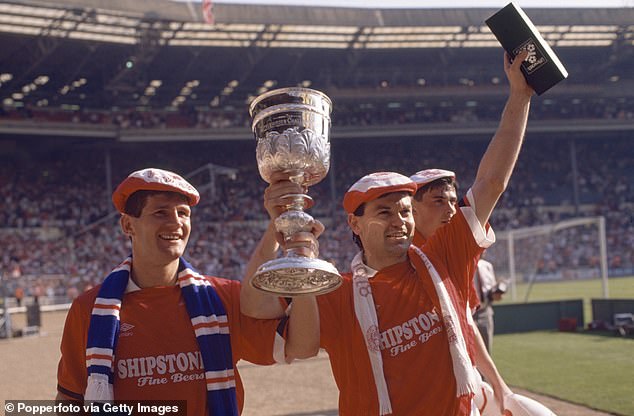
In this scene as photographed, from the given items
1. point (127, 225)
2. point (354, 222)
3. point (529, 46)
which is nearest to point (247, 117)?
point (354, 222)

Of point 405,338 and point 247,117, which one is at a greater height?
point 247,117

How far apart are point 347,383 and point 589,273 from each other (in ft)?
88.8

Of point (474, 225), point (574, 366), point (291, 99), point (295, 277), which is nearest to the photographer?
point (295, 277)

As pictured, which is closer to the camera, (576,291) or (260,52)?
(576,291)

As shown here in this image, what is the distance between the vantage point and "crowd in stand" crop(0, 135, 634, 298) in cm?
2789

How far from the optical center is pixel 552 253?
85.1ft

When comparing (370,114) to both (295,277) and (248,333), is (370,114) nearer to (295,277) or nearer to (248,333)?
(248,333)

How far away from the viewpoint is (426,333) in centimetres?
304

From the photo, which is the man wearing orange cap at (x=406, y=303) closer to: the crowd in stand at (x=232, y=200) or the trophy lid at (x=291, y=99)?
Result: the trophy lid at (x=291, y=99)

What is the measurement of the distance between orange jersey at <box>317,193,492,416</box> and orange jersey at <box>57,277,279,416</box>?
310mm

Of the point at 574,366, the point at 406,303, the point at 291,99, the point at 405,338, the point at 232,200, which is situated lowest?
the point at 574,366

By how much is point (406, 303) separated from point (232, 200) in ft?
102

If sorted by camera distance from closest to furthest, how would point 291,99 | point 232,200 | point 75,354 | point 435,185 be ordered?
point 291,99, point 75,354, point 435,185, point 232,200

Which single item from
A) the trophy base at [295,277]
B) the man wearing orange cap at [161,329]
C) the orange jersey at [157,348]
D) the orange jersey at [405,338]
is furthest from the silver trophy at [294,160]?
the orange jersey at [405,338]
